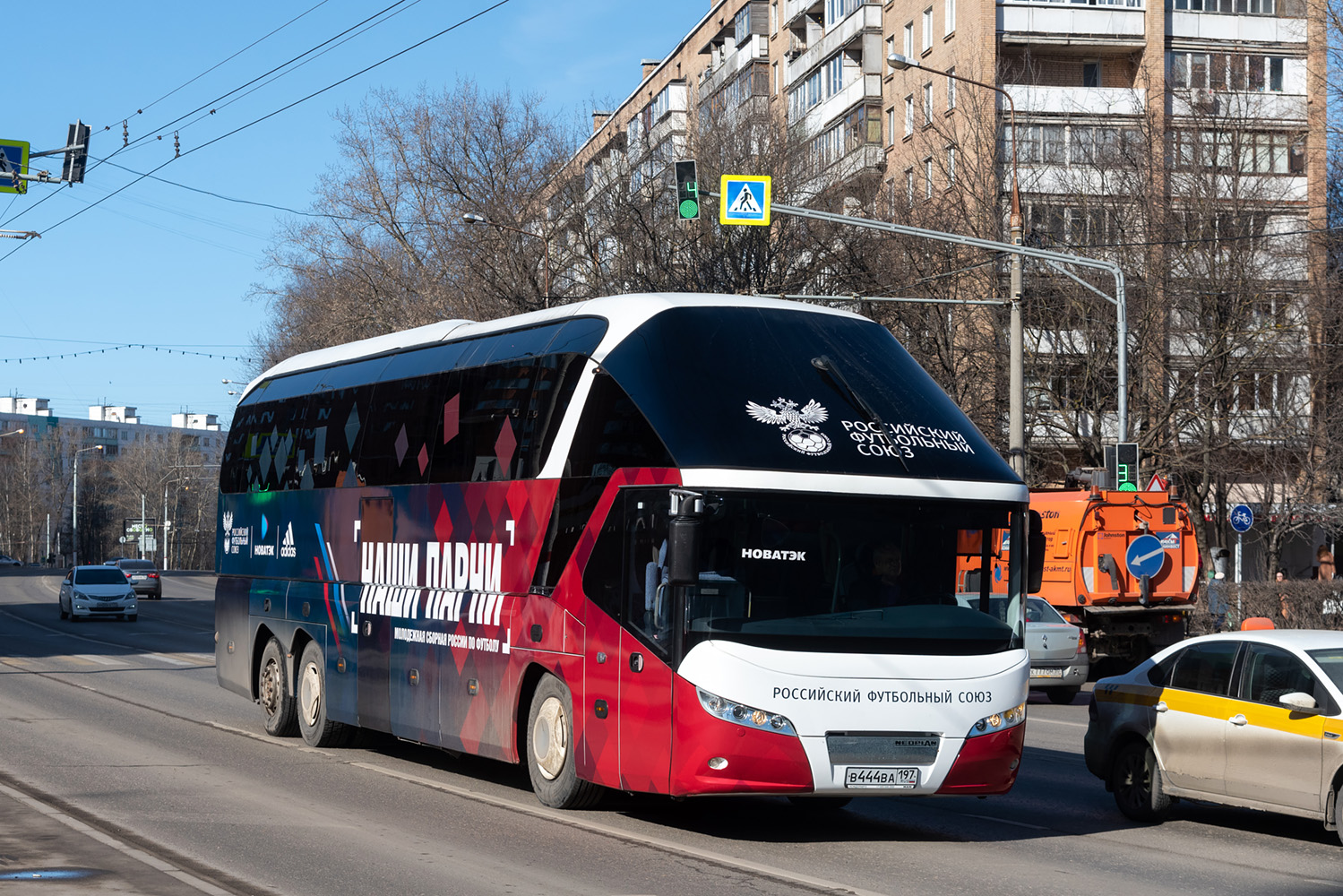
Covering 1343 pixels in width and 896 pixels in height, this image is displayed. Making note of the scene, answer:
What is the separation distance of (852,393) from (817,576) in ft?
4.95

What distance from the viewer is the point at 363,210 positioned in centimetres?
5216

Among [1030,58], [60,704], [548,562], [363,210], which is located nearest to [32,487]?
[363,210]

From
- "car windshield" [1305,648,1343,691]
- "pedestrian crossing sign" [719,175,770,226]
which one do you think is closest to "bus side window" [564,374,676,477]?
"car windshield" [1305,648,1343,691]

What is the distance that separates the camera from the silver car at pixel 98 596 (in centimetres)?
4516

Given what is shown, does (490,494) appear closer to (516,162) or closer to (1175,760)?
(1175,760)

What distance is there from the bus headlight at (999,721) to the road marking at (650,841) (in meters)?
1.79

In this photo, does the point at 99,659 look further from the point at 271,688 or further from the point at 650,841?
the point at 650,841

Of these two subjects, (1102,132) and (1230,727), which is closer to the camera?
(1230,727)

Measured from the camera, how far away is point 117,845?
31.9 feet

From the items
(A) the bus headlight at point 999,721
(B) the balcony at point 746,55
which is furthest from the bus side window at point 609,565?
(B) the balcony at point 746,55

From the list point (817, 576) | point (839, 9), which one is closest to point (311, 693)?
point (817, 576)

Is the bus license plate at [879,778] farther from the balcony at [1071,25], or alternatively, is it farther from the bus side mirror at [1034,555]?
the balcony at [1071,25]

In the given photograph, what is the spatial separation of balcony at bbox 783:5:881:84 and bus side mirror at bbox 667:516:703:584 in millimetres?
48696

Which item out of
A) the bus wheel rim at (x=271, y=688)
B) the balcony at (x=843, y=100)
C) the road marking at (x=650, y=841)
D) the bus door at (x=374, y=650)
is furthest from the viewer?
the balcony at (x=843, y=100)
